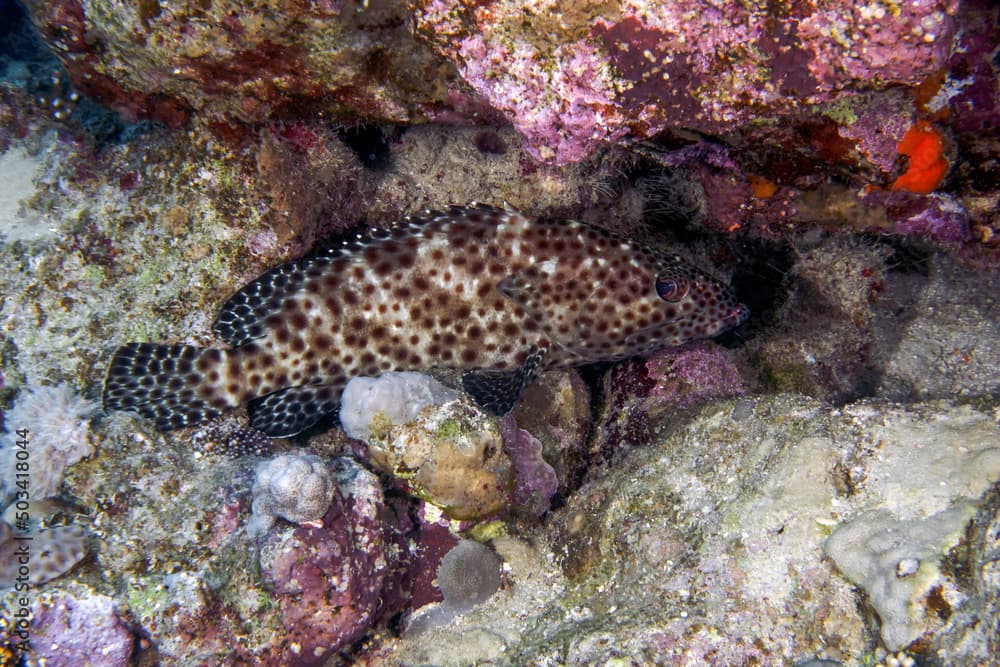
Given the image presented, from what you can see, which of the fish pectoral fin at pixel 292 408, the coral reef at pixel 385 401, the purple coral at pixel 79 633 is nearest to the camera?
the purple coral at pixel 79 633

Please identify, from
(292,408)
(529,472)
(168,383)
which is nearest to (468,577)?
(529,472)

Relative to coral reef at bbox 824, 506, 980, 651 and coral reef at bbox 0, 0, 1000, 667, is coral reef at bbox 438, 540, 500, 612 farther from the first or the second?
coral reef at bbox 824, 506, 980, 651

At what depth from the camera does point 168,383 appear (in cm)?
479

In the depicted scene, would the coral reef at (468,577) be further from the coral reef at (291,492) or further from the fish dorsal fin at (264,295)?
the fish dorsal fin at (264,295)

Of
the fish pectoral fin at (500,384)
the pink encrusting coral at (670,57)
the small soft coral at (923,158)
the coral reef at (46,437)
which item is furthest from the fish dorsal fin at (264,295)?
the small soft coral at (923,158)

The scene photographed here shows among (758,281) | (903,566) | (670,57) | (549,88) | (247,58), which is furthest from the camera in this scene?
(758,281)

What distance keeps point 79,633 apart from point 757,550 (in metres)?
4.19

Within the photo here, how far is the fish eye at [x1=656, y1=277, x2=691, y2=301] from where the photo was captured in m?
5.10

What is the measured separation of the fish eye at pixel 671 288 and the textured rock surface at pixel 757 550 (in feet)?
4.11

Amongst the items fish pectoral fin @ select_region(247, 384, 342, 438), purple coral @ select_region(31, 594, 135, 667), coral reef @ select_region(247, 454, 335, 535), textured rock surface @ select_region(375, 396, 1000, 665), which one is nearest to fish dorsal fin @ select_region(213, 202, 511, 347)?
fish pectoral fin @ select_region(247, 384, 342, 438)

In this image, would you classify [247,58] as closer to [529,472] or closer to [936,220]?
[529,472]

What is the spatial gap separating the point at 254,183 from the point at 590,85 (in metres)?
2.83

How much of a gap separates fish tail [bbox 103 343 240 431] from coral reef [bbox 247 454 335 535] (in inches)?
50.5

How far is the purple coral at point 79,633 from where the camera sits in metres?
3.36
